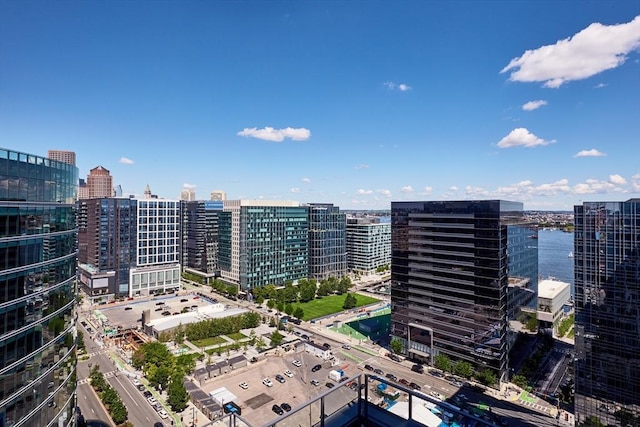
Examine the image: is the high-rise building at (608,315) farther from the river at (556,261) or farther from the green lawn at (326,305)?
the river at (556,261)

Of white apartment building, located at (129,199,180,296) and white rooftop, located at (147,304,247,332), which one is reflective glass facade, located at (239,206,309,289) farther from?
white apartment building, located at (129,199,180,296)

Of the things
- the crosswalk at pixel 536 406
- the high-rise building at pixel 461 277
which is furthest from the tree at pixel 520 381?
the crosswalk at pixel 536 406

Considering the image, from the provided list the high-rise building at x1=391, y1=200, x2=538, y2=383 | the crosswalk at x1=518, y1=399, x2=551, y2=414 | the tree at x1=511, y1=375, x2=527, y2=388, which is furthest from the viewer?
the high-rise building at x1=391, y1=200, x2=538, y2=383

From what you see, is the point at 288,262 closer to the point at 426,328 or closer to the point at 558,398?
the point at 426,328

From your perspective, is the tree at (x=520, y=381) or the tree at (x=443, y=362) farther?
the tree at (x=443, y=362)

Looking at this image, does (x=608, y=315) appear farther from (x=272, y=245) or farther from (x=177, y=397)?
(x=272, y=245)

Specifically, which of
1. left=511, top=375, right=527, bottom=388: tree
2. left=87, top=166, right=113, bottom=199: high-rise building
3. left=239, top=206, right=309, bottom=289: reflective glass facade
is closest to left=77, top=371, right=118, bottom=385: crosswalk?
left=239, top=206, right=309, bottom=289: reflective glass facade

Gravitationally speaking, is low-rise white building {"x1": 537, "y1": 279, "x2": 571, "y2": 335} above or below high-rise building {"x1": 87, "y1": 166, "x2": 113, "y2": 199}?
below
